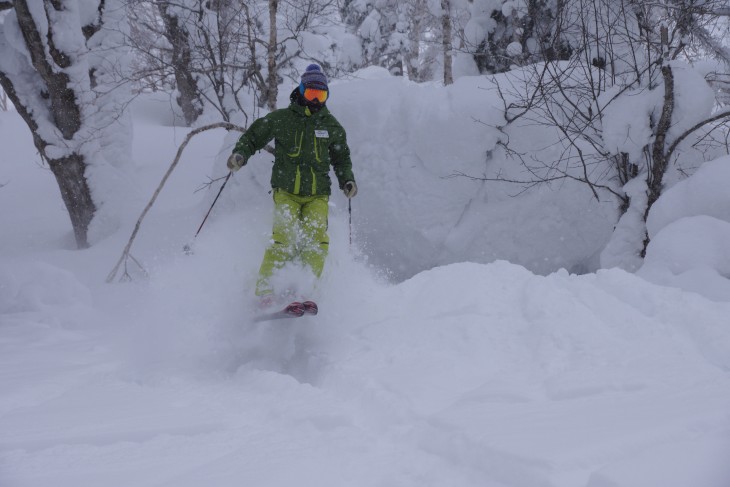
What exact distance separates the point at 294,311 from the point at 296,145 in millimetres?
1557

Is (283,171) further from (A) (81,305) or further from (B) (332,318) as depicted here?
(A) (81,305)

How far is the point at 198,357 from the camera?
12.2 feet

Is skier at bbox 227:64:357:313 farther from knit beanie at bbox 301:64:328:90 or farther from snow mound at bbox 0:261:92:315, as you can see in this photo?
snow mound at bbox 0:261:92:315

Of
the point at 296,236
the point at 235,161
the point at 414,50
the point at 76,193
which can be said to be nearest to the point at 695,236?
the point at 296,236

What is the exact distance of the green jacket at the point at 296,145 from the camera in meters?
4.58

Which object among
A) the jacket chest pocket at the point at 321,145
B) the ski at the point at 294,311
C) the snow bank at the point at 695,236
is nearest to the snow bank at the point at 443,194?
the snow bank at the point at 695,236

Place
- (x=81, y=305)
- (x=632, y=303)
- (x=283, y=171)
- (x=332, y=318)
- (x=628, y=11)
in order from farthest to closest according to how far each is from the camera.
→ (x=628, y=11)
(x=81, y=305)
(x=283, y=171)
(x=332, y=318)
(x=632, y=303)

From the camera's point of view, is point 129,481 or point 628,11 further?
point 628,11

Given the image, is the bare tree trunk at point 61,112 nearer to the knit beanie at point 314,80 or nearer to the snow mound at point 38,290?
the snow mound at point 38,290

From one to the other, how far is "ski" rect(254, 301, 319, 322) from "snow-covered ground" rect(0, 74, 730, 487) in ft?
0.70

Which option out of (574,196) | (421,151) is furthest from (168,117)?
(574,196)

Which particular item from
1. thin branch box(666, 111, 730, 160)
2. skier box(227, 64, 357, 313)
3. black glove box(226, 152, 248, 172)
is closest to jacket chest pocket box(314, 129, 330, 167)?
skier box(227, 64, 357, 313)

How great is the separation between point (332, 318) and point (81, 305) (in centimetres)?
316

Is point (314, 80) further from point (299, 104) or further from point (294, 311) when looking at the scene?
point (294, 311)
